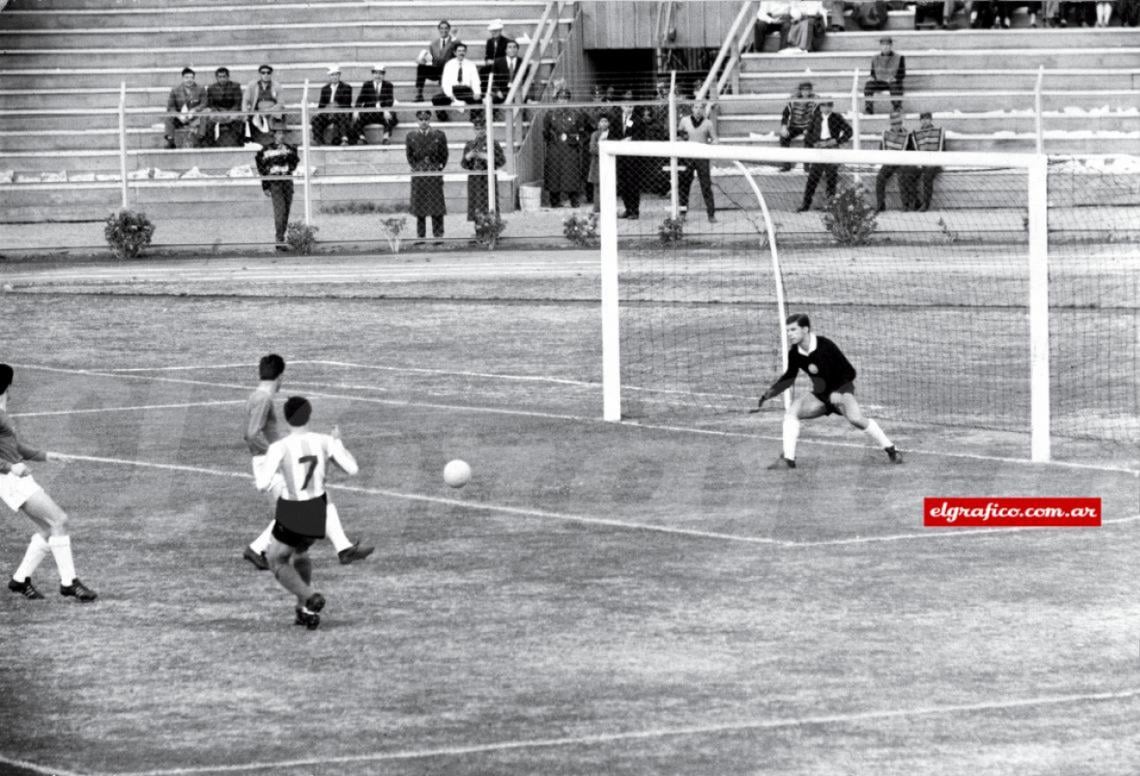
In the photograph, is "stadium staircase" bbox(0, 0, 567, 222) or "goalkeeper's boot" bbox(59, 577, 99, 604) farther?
"stadium staircase" bbox(0, 0, 567, 222)

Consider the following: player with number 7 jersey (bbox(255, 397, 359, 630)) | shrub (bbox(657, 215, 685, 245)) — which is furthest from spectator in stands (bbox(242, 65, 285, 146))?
player with number 7 jersey (bbox(255, 397, 359, 630))

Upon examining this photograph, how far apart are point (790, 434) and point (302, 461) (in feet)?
20.6

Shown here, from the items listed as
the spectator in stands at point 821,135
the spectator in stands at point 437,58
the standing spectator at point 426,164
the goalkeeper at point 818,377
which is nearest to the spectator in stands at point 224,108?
the spectator in stands at point 437,58

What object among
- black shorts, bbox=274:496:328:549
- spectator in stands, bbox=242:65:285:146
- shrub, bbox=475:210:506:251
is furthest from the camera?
spectator in stands, bbox=242:65:285:146

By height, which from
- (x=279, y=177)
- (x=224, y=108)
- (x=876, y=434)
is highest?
(x=224, y=108)

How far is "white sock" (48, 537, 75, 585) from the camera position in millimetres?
14398

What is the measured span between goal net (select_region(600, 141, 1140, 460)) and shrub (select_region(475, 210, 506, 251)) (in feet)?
6.81

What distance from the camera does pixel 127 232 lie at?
37062mm

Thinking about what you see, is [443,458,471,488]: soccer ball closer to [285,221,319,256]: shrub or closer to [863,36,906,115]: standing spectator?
[285,221,319,256]: shrub

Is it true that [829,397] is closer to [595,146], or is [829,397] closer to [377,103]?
[595,146]

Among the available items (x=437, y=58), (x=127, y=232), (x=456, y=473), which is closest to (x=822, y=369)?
(x=456, y=473)

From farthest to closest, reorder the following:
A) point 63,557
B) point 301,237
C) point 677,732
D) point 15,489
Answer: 1. point 301,237
2. point 63,557
3. point 15,489
4. point 677,732

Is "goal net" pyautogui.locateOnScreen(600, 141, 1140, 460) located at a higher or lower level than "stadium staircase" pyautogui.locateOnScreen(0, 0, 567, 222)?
lower

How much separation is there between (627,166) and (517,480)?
18.3 metres
